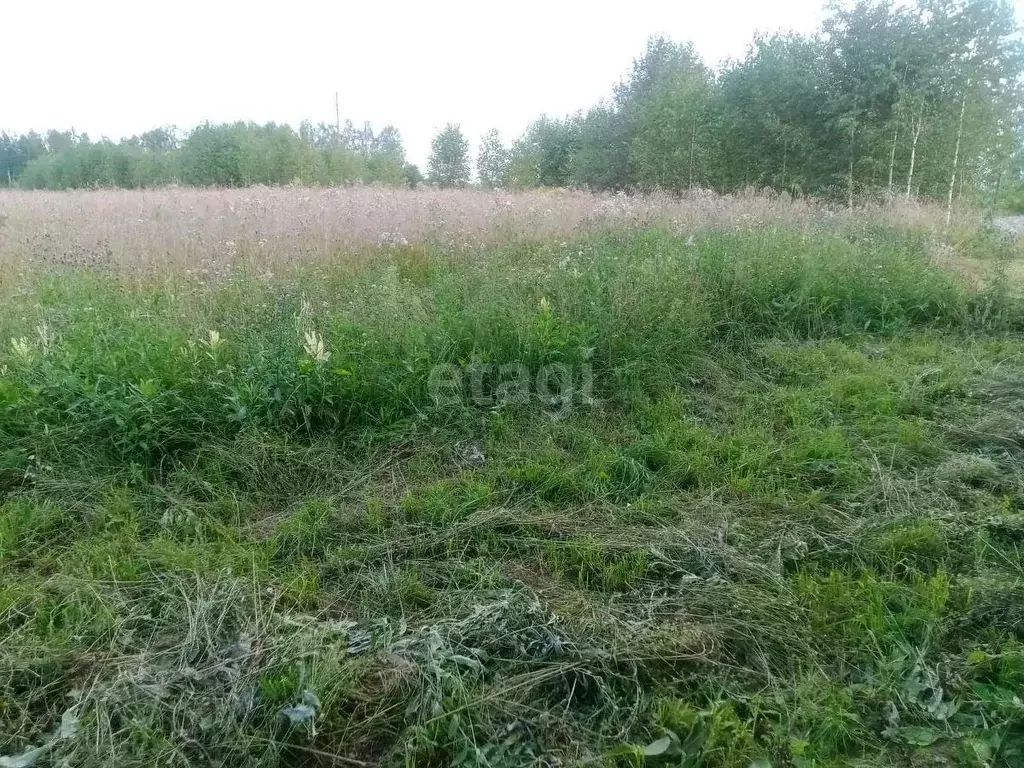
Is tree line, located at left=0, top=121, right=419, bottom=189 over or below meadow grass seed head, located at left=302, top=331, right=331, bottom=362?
over

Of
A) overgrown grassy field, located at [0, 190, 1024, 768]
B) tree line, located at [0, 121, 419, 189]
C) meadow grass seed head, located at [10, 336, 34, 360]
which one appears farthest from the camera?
tree line, located at [0, 121, 419, 189]

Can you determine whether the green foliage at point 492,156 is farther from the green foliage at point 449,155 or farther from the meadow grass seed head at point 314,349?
the meadow grass seed head at point 314,349

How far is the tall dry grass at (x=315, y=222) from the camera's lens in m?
6.24

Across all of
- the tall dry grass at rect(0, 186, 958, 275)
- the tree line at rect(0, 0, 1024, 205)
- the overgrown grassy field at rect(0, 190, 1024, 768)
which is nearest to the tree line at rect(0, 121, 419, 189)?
the tree line at rect(0, 0, 1024, 205)

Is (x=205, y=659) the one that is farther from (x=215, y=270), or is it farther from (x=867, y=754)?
(x=215, y=270)

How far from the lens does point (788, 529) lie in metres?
2.83

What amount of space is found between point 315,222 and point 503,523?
578 cm

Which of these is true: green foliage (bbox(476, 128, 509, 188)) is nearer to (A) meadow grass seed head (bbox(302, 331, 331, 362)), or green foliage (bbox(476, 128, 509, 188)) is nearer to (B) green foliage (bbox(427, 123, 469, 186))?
(B) green foliage (bbox(427, 123, 469, 186))

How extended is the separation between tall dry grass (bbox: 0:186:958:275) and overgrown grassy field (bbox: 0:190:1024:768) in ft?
2.27

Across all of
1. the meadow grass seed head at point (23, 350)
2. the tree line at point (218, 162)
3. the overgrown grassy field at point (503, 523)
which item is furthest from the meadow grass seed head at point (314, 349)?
the tree line at point (218, 162)

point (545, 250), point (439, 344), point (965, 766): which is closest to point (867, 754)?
point (965, 766)

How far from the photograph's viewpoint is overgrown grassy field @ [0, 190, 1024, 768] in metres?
1.89

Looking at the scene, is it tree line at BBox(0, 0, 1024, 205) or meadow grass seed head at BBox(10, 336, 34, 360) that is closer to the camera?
→ meadow grass seed head at BBox(10, 336, 34, 360)

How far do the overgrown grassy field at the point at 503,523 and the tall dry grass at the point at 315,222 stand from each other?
69 centimetres
